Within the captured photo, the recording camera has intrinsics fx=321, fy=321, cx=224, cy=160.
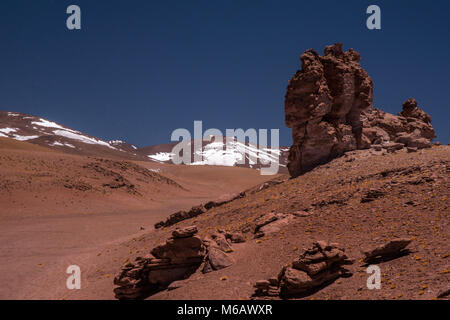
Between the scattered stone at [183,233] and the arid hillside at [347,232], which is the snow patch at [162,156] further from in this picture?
the scattered stone at [183,233]

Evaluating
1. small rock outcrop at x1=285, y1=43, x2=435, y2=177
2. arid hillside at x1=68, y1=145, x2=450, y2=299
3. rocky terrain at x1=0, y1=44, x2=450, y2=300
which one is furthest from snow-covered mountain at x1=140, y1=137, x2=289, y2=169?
arid hillside at x1=68, y1=145, x2=450, y2=299

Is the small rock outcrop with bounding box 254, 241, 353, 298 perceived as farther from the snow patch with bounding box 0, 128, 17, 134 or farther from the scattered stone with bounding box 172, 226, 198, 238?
the snow patch with bounding box 0, 128, 17, 134

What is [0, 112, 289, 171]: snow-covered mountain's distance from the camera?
12281 centimetres

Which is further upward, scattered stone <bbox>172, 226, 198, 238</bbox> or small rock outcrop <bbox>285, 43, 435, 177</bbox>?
small rock outcrop <bbox>285, 43, 435, 177</bbox>

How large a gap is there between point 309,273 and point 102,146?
142 m

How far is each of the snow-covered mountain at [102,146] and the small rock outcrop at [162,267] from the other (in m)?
106

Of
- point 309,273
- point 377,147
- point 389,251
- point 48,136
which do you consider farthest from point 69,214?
point 48,136

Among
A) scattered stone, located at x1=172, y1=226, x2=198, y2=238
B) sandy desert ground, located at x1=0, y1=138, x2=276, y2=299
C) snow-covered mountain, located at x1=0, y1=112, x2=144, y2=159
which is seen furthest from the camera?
snow-covered mountain, located at x1=0, y1=112, x2=144, y2=159

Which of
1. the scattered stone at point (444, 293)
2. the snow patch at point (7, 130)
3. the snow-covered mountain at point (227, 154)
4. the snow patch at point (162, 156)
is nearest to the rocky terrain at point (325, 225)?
the scattered stone at point (444, 293)

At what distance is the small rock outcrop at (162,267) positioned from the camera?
400 inches

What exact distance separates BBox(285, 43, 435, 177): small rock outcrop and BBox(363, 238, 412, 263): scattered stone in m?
13.2

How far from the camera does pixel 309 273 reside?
7.76 metres

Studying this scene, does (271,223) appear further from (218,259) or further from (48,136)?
(48,136)
